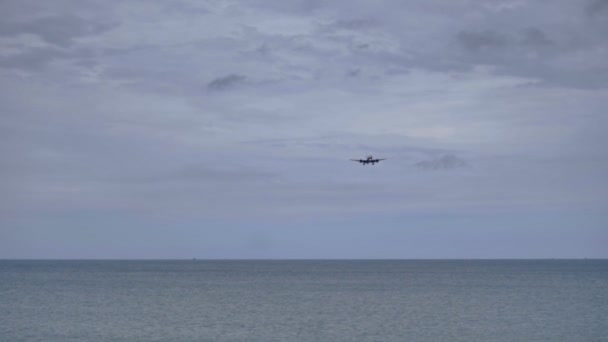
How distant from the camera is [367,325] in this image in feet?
268

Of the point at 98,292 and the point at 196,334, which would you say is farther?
the point at 98,292

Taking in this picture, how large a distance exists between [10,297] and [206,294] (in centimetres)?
3190

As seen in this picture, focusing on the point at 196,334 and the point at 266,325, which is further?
the point at 266,325

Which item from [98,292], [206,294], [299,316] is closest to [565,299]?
[299,316]

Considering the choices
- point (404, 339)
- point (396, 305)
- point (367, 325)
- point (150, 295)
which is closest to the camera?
point (404, 339)

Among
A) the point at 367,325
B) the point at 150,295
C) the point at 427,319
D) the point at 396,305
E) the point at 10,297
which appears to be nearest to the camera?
the point at 367,325

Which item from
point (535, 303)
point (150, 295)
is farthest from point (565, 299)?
point (150, 295)

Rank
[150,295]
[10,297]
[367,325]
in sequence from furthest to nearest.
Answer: [150,295] → [10,297] → [367,325]

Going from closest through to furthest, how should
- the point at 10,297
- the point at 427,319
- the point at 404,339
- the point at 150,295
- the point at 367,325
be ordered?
the point at 404,339
the point at 367,325
the point at 427,319
the point at 10,297
the point at 150,295

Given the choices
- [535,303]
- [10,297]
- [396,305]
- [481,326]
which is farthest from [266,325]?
[10,297]

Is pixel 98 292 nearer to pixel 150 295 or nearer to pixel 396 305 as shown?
pixel 150 295

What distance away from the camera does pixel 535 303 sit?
11312cm

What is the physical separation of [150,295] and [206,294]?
964 centimetres

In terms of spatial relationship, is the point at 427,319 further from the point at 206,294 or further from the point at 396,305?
the point at 206,294
